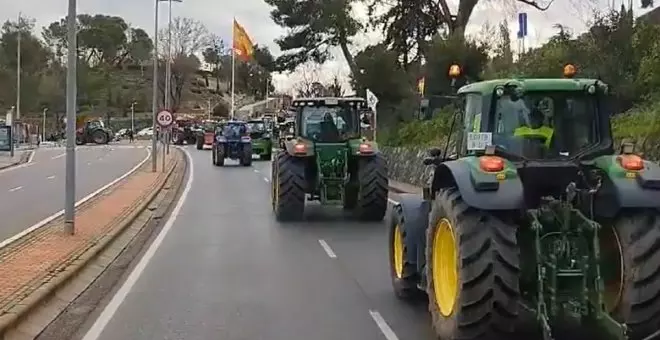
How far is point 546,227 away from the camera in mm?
8438

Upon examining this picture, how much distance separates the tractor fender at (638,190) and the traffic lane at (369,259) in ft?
7.29

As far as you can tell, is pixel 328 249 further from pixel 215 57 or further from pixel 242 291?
pixel 215 57

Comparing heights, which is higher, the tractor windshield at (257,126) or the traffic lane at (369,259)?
the tractor windshield at (257,126)

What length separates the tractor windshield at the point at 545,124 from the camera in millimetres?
Result: 9203

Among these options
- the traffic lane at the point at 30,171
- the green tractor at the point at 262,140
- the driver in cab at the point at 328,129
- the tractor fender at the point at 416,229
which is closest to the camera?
the tractor fender at the point at 416,229

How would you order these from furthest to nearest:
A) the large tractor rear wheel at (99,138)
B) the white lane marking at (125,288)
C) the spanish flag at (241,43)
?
the large tractor rear wheel at (99,138)
the spanish flag at (241,43)
the white lane marking at (125,288)

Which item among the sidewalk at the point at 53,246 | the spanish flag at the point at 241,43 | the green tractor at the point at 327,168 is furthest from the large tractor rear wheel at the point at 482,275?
the spanish flag at the point at 241,43

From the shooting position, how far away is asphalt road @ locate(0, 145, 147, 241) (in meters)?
21.7

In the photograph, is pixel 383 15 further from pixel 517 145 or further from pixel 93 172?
pixel 517 145

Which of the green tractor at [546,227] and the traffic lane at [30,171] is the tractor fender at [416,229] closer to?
the green tractor at [546,227]

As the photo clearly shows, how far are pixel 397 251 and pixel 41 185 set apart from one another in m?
23.9

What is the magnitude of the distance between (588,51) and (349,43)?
3218 centimetres

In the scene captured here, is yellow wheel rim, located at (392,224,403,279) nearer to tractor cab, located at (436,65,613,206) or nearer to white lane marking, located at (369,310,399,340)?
white lane marking, located at (369,310,399,340)

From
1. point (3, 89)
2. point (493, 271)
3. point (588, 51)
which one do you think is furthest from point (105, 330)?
point (3, 89)
